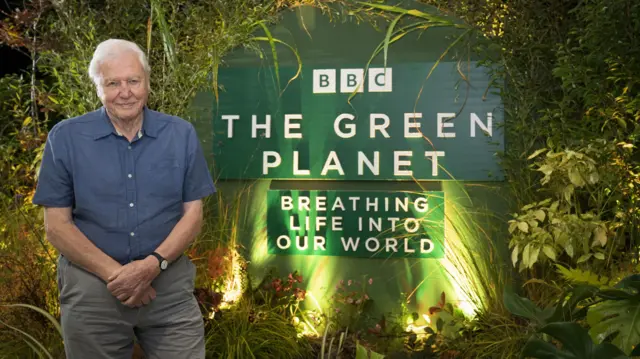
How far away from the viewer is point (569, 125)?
3.93 metres

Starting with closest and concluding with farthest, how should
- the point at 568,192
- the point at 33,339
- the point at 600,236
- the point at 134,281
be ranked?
the point at 134,281 → the point at 33,339 → the point at 600,236 → the point at 568,192

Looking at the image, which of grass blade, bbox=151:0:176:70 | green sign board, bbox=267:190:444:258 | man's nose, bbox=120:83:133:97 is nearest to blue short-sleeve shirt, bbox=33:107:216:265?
man's nose, bbox=120:83:133:97

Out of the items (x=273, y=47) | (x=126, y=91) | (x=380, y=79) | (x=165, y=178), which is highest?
(x=273, y=47)

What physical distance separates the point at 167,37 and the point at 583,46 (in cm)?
248

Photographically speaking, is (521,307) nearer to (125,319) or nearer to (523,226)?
(125,319)

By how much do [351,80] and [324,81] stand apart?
0.17 meters

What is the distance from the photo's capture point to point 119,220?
95.2 inches

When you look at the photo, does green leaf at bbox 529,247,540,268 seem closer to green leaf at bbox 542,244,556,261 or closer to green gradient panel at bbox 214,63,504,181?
green leaf at bbox 542,244,556,261

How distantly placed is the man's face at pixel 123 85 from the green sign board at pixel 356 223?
203 cm

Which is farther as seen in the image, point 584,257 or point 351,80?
point 351,80

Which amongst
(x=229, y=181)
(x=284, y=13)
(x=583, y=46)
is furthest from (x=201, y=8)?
(x=583, y=46)

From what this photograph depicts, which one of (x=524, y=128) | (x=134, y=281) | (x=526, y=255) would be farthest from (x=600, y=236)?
(x=134, y=281)

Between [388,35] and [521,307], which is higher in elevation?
[388,35]

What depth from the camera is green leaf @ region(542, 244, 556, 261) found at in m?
3.67
